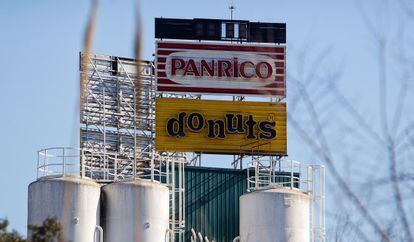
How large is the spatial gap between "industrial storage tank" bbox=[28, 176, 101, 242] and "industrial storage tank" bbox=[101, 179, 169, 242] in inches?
29.0

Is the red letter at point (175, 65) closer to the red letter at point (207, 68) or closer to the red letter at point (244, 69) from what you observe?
the red letter at point (207, 68)

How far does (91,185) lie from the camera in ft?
212

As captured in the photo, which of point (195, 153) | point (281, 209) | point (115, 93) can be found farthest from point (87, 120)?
point (281, 209)

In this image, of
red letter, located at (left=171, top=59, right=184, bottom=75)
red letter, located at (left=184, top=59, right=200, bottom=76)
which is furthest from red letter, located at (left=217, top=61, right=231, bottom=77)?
red letter, located at (left=171, top=59, right=184, bottom=75)

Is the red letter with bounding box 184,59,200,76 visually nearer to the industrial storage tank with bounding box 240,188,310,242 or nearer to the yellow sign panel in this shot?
the yellow sign panel

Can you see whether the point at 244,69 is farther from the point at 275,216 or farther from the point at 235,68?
the point at 275,216

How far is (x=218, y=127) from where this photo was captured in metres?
70.6

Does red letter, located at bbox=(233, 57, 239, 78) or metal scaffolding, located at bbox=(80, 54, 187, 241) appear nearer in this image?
red letter, located at bbox=(233, 57, 239, 78)

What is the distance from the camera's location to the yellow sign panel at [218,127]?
70062 mm

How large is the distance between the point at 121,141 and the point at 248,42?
1167cm

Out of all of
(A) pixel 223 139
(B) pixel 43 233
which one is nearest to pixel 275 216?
(A) pixel 223 139

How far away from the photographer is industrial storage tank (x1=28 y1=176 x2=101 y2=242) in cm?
6278

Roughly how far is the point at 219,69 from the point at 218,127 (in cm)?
318

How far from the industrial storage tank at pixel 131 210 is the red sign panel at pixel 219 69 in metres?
7.48
